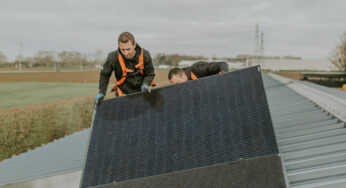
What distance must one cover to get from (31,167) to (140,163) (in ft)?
13.5

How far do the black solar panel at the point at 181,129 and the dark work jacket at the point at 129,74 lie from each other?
0.93 m

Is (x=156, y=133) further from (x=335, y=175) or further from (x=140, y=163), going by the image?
(x=335, y=175)

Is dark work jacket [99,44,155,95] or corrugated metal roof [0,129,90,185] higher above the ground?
dark work jacket [99,44,155,95]

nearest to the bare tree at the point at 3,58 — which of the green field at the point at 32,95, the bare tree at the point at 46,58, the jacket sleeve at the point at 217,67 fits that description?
the bare tree at the point at 46,58

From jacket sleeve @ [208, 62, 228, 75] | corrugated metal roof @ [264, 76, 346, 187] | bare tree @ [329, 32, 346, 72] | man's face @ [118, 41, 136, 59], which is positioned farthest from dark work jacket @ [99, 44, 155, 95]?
bare tree @ [329, 32, 346, 72]

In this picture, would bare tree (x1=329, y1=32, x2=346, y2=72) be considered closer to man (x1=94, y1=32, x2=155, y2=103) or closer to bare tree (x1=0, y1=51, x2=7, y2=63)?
man (x1=94, y1=32, x2=155, y2=103)

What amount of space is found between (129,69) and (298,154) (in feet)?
9.33

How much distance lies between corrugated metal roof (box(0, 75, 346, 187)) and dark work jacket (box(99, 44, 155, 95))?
1.65 metres

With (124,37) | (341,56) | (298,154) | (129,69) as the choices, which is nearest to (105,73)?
(129,69)

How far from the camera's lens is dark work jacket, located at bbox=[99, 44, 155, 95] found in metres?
4.68

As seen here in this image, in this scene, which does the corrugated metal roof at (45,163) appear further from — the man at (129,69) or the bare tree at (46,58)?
the bare tree at (46,58)

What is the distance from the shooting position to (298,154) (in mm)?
3684

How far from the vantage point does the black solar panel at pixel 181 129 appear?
2951 millimetres

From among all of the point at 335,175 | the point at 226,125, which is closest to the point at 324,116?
the point at 335,175
